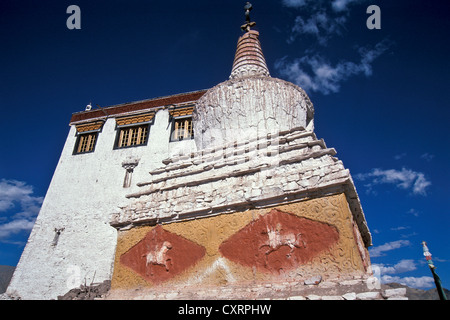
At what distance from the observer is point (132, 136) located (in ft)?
59.5

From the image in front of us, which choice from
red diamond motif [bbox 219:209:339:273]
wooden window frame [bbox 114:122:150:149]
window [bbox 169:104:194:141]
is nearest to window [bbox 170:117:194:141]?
window [bbox 169:104:194:141]

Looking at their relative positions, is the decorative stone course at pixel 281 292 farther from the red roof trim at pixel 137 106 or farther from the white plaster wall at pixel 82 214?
the red roof trim at pixel 137 106

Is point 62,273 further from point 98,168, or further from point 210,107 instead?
point 210,107

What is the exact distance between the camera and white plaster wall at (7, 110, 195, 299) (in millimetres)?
14484

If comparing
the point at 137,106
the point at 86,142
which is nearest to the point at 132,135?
the point at 137,106

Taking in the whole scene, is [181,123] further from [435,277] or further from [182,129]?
[435,277]

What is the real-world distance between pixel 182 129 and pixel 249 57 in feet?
33.6

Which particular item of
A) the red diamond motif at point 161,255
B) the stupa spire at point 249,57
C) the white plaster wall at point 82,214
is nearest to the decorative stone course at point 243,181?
the red diamond motif at point 161,255

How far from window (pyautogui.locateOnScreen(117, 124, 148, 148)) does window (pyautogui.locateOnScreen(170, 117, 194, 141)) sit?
1758 mm

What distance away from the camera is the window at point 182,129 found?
1714 cm

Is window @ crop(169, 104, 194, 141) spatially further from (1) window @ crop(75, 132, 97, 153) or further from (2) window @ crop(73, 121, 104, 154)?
(1) window @ crop(75, 132, 97, 153)

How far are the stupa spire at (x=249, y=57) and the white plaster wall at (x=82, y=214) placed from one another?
6036 mm

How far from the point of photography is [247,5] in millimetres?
8859
